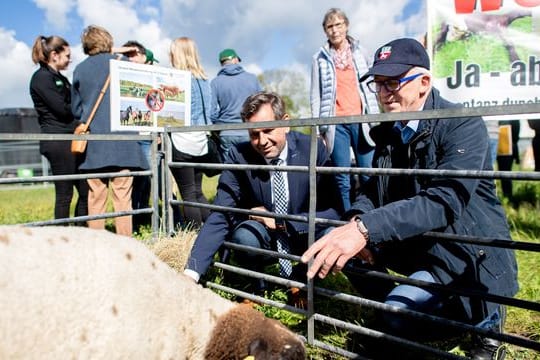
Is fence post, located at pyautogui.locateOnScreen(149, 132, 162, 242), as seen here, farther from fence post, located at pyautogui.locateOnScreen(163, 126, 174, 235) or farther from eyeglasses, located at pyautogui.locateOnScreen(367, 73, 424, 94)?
eyeglasses, located at pyautogui.locateOnScreen(367, 73, 424, 94)

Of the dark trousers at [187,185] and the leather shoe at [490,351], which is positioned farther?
the dark trousers at [187,185]

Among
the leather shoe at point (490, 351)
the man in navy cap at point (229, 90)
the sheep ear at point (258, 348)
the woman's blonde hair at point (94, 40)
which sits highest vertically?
the woman's blonde hair at point (94, 40)

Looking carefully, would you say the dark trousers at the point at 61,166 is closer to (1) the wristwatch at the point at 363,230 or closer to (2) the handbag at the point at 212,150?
(2) the handbag at the point at 212,150

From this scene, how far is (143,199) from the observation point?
6637 mm

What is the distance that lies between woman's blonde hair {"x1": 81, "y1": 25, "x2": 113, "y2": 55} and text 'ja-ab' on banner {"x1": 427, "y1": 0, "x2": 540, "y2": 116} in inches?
140

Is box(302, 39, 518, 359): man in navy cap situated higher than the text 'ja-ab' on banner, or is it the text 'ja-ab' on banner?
the text 'ja-ab' on banner

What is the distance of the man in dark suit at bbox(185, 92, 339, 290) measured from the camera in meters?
3.75

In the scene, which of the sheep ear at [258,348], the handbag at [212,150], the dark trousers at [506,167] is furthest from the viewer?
the dark trousers at [506,167]

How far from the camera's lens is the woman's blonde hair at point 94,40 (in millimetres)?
5309

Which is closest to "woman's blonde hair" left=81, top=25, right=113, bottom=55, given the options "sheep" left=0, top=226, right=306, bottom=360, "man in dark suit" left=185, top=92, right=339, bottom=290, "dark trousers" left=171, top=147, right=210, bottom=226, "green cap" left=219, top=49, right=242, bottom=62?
"dark trousers" left=171, top=147, right=210, bottom=226

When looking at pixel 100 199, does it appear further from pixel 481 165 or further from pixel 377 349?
pixel 481 165

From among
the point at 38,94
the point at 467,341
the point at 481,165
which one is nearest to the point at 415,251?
the point at 481,165

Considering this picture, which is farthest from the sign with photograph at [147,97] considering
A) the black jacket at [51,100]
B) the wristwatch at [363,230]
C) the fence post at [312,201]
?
the wristwatch at [363,230]

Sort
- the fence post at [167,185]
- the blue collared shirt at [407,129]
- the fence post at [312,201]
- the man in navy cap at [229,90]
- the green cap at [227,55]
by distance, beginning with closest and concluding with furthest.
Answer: the blue collared shirt at [407,129] < the fence post at [312,201] < the fence post at [167,185] < the man in navy cap at [229,90] < the green cap at [227,55]
